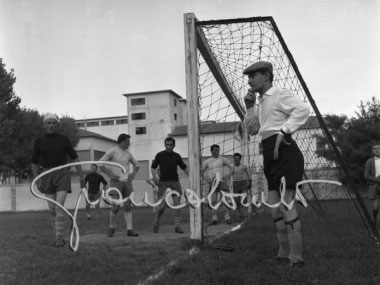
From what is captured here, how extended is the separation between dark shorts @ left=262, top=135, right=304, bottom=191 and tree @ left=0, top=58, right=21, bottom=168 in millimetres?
29655

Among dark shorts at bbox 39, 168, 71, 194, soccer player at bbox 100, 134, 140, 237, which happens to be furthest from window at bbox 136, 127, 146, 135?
dark shorts at bbox 39, 168, 71, 194

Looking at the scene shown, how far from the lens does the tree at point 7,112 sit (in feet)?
104

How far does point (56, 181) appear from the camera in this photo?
7051 mm

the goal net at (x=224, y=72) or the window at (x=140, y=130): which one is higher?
the window at (x=140, y=130)

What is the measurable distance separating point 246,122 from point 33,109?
42715 mm

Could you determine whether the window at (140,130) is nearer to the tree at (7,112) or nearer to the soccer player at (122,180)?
the tree at (7,112)

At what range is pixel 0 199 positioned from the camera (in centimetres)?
3084

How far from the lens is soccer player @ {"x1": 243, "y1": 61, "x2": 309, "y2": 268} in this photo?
4.41m

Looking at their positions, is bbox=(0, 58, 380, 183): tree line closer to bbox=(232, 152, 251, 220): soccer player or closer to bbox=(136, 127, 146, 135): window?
bbox=(232, 152, 251, 220): soccer player

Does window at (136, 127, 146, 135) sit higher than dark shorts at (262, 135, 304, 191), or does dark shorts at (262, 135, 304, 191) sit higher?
window at (136, 127, 146, 135)

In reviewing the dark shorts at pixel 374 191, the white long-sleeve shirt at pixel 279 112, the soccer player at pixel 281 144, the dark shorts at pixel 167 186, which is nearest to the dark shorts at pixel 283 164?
the soccer player at pixel 281 144

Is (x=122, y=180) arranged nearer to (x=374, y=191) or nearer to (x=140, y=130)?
(x=374, y=191)

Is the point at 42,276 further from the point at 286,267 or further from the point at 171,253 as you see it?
the point at 286,267

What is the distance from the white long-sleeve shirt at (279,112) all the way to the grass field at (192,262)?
52.3 inches
